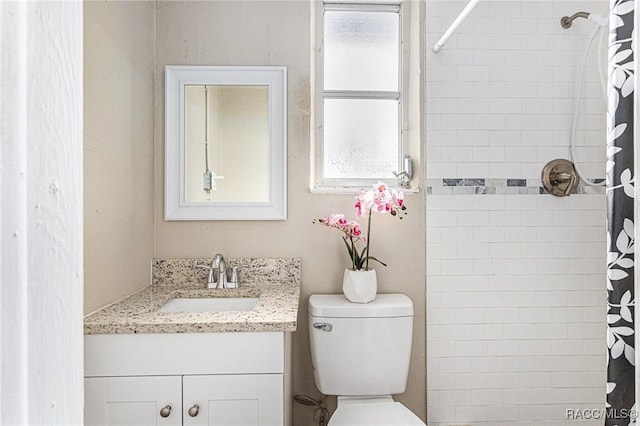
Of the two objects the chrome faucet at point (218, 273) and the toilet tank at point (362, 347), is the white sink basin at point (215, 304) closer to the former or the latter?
the chrome faucet at point (218, 273)

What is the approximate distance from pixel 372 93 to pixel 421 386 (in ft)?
4.39

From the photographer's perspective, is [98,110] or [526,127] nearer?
[98,110]

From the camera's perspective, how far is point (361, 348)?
1613 mm

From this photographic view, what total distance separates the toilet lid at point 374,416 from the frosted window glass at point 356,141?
982 mm

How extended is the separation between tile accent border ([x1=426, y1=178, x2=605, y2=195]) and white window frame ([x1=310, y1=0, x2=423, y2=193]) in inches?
4.2

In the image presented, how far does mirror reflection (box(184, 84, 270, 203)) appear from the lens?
1864mm

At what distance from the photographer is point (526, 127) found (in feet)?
6.15

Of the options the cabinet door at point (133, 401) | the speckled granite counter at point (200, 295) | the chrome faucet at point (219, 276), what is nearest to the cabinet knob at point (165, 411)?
the cabinet door at point (133, 401)

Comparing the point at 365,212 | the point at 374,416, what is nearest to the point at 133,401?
the point at 374,416

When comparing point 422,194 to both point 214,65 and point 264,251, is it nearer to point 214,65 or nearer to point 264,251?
point 264,251

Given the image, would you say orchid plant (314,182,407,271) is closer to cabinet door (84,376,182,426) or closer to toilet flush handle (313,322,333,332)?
toilet flush handle (313,322,333,332)

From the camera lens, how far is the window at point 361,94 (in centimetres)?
200
